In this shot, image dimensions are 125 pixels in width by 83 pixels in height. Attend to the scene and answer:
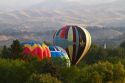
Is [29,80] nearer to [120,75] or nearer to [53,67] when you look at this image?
[53,67]

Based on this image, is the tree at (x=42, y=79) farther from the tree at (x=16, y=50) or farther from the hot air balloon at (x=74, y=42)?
the hot air balloon at (x=74, y=42)

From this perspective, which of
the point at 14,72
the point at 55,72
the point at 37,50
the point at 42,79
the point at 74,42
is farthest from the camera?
the point at 74,42

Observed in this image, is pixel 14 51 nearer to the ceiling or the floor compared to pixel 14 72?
nearer to the ceiling

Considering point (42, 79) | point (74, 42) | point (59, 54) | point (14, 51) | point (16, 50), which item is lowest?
point (42, 79)

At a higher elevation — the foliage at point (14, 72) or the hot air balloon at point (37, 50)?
the hot air balloon at point (37, 50)

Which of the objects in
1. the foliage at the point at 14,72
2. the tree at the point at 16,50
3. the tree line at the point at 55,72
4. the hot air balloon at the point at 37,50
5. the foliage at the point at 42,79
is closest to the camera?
the foliage at the point at 42,79

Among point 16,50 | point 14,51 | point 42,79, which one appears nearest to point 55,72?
point 42,79

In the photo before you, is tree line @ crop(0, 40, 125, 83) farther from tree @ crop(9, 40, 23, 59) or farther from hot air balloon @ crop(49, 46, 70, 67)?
hot air balloon @ crop(49, 46, 70, 67)

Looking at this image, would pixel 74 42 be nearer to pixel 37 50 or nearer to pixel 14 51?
pixel 37 50

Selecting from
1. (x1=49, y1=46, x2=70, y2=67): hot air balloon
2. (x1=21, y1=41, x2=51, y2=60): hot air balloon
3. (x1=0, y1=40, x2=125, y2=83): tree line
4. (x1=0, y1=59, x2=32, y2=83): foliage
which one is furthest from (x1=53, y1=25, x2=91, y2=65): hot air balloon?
(x1=0, y1=59, x2=32, y2=83): foliage

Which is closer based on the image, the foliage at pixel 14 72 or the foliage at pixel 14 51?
the foliage at pixel 14 72

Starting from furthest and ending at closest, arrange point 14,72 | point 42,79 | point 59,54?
point 59,54 → point 14,72 → point 42,79

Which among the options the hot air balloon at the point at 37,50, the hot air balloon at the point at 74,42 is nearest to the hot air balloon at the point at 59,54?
the hot air balloon at the point at 37,50

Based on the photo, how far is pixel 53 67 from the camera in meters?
25.7
